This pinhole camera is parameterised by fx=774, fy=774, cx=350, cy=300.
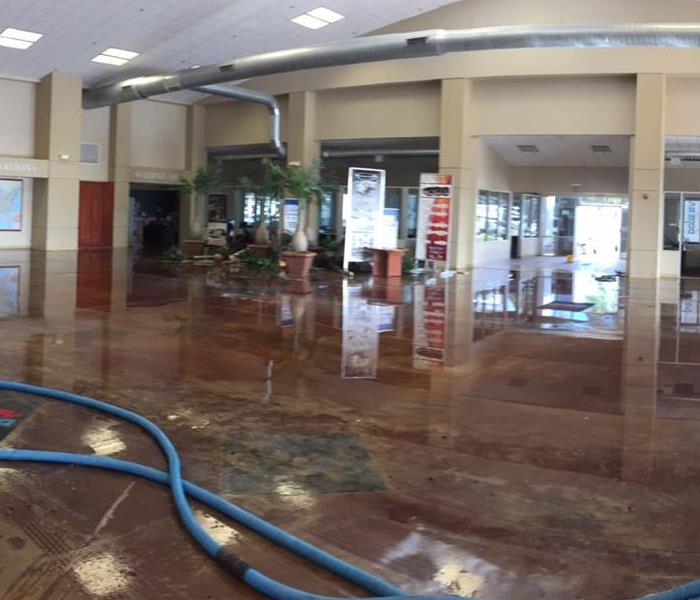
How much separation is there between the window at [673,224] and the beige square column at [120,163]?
56.3ft

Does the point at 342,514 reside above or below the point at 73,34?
below

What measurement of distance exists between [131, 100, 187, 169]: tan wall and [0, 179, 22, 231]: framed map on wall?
409 cm

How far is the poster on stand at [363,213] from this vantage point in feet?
57.8

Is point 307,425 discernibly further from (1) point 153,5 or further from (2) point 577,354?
(1) point 153,5

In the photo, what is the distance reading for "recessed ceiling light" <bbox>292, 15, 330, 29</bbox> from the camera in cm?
1907

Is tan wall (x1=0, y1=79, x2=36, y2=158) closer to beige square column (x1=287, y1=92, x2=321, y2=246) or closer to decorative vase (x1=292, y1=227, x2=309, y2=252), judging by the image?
beige square column (x1=287, y1=92, x2=321, y2=246)

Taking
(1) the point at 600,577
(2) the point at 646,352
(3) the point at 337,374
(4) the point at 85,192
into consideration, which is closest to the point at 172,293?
(3) the point at 337,374

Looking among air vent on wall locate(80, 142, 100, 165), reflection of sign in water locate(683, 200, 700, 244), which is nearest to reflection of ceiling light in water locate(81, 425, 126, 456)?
reflection of sign in water locate(683, 200, 700, 244)

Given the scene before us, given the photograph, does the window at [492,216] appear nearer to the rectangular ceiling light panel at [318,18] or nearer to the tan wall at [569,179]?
the tan wall at [569,179]

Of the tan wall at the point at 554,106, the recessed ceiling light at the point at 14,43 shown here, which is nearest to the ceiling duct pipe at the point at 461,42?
the tan wall at the point at 554,106

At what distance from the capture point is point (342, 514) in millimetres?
3693

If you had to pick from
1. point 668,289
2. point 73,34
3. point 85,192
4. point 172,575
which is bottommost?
point 172,575

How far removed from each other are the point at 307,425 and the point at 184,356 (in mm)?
2545

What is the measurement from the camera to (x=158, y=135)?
89.1 feet
